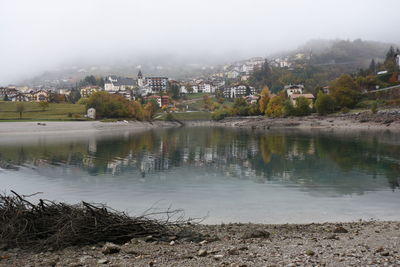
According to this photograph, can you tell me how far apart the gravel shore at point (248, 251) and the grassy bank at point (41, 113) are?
11378 cm

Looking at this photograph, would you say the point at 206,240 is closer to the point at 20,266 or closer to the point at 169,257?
the point at 169,257

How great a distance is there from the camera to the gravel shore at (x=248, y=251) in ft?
26.1

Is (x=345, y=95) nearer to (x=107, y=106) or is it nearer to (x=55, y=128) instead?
(x=107, y=106)

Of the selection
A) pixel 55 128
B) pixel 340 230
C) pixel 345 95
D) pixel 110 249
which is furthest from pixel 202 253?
pixel 345 95

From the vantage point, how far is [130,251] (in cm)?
923

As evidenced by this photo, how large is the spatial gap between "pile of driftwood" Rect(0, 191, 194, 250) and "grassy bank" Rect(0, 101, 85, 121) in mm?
111758

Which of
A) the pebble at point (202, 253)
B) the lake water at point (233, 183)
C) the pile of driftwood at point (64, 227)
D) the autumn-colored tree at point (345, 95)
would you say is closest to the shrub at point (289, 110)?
the autumn-colored tree at point (345, 95)

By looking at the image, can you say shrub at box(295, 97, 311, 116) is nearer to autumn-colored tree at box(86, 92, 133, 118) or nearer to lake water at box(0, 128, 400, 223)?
autumn-colored tree at box(86, 92, 133, 118)

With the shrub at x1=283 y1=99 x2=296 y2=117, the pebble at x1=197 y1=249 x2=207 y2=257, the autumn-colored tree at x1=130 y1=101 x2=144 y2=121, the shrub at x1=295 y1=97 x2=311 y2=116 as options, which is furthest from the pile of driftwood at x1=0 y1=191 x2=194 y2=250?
the autumn-colored tree at x1=130 y1=101 x2=144 y2=121

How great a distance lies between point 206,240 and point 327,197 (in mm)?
10173

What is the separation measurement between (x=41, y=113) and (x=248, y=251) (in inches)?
5293

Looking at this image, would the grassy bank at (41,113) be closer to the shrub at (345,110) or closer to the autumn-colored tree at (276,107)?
the autumn-colored tree at (276,107)

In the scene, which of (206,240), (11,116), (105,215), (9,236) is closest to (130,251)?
(105,215)

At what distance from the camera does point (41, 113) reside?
5084 inches
